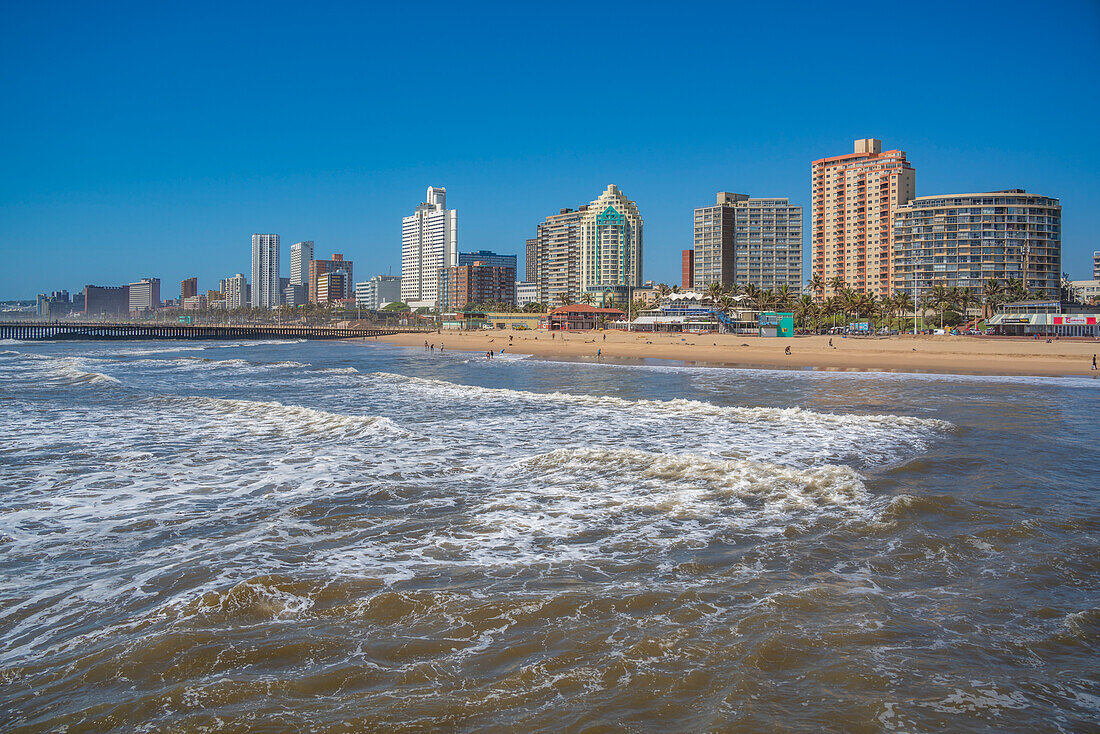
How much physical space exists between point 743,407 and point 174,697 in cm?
1843

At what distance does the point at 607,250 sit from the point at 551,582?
178 meters

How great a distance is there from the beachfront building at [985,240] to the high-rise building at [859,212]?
1060 centimetres

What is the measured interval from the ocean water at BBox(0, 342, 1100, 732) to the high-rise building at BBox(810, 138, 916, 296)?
12743 cm

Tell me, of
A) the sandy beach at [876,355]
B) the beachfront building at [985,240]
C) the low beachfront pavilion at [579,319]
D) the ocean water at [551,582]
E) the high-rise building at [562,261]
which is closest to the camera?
the ocean water at [551,582]

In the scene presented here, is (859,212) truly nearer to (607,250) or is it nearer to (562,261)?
(607,250)

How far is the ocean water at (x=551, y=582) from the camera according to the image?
183 inches

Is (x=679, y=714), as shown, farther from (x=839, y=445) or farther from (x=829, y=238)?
(x=829, y=238)

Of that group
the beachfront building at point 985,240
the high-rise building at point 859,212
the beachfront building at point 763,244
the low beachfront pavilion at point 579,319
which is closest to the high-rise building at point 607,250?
the beachfront building at point 763,244

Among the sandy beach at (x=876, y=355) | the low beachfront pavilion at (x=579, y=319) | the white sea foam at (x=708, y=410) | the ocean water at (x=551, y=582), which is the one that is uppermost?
the low beachfront pavilion at (x=579, y=319)

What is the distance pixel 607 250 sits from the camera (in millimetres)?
180750

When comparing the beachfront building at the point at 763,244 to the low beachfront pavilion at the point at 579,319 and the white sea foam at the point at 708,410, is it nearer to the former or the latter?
the low beachfront pavilion at the point at 579,319

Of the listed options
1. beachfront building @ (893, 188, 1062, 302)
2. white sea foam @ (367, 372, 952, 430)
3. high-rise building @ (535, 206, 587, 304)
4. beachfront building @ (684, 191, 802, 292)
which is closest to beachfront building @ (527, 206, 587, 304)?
high-rise building @ (535, 206, 587, 304)

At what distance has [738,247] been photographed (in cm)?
16362

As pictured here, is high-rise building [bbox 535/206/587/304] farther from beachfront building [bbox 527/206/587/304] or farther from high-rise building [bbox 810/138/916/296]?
high-rise building [bbox 810/138/916/296]
